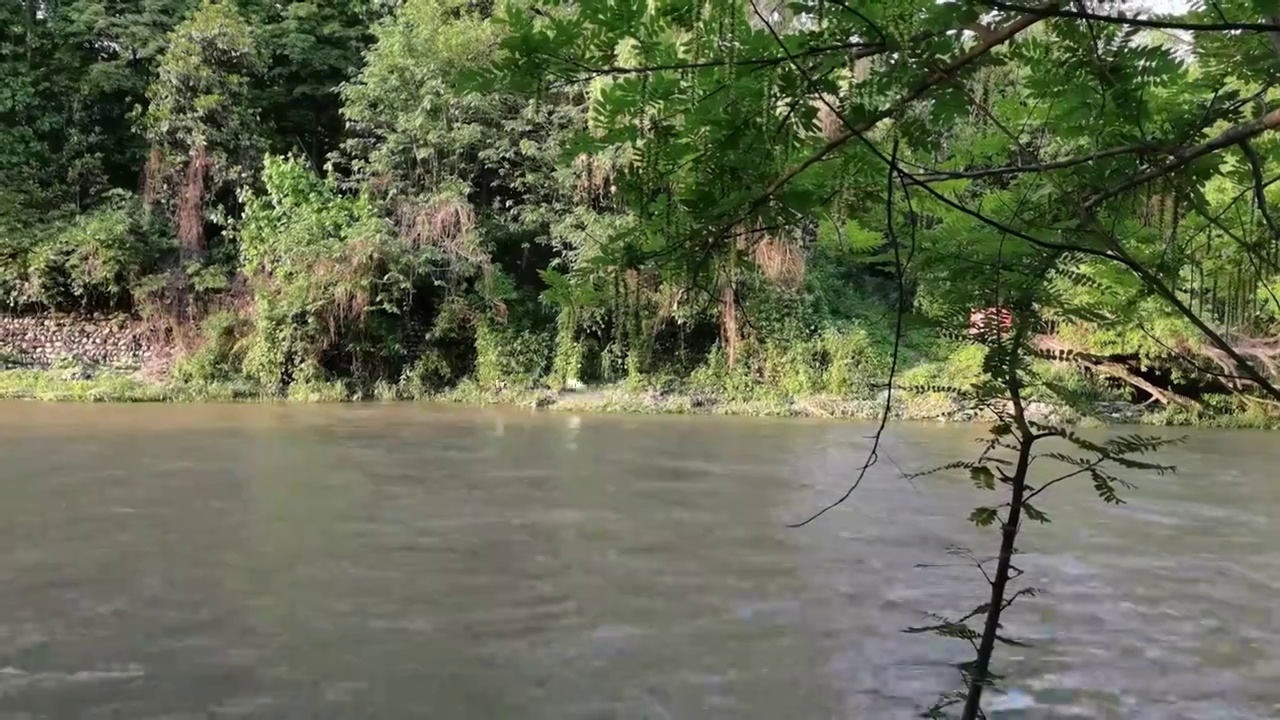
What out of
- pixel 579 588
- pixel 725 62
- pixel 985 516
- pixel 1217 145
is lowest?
pixel 579 588

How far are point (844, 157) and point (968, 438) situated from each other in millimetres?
9018

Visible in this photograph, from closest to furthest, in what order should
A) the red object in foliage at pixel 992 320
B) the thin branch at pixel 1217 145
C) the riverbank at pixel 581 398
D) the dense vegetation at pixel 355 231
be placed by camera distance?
the thin branch at pixel 1217 145 < the red object in foliage at pixel 992 320 < the riverbank at pixel 581 398 < the dense vegetation at pixel 355 231

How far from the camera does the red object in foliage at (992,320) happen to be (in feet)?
5.64

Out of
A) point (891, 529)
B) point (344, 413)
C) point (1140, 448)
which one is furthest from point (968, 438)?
point (1140, 448)

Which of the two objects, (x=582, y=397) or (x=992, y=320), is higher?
(x=992, y=320)

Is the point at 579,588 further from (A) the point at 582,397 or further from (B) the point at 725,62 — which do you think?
(A) the point at 582,397

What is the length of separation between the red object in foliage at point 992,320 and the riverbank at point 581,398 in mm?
9780

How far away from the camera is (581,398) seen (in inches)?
493

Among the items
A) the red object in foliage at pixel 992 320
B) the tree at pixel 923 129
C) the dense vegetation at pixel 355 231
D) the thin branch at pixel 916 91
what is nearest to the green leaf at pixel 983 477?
the tree at pixel 923 129

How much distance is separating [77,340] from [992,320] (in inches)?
553

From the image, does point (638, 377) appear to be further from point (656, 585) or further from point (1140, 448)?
point (1140, 448)

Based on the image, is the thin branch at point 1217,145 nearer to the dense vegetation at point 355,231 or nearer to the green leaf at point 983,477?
the green leaf at point 983,477

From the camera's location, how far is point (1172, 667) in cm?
391

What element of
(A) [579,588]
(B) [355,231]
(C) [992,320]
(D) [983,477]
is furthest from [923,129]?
(B) [355,231]
